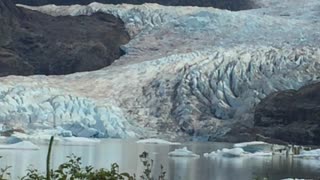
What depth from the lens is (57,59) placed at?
56031 mm

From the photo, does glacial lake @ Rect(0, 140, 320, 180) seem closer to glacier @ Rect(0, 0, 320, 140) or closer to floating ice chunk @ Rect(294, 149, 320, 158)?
floating ice chunk @ Rect(294, 149, 320, 158)

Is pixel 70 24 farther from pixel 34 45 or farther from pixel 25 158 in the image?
pixel 25 158

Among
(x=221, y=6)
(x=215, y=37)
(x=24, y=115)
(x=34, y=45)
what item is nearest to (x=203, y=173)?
(x=24, y=115)

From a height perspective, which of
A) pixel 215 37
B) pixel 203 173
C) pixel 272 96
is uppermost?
pixel 215 37

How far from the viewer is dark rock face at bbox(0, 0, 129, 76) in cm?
5491

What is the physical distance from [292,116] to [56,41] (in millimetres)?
22427

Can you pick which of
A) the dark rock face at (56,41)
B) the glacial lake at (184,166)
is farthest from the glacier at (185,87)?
the glacial lake at (184,166)

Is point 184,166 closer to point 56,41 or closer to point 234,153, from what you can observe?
point 234,153

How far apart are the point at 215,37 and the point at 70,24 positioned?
53.7ft

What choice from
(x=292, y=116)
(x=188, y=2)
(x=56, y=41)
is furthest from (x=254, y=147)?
(x=188, y=2)

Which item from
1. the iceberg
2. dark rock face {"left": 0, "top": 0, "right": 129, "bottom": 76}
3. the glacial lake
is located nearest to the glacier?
the iceberg

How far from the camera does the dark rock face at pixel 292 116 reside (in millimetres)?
39156

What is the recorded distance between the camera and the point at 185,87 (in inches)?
1601

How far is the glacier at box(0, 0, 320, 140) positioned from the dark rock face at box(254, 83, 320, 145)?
2.18ft
